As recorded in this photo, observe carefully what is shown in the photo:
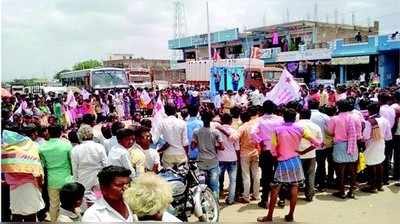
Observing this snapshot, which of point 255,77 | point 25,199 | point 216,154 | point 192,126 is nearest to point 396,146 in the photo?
point 216,154

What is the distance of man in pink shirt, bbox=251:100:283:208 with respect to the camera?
21.5 feet

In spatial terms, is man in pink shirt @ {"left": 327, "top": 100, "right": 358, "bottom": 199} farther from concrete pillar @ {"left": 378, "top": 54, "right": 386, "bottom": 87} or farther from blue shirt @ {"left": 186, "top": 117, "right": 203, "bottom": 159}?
concrete pillar @ {"left": 378, "top": 54, "right": 386, "bottom": 87}

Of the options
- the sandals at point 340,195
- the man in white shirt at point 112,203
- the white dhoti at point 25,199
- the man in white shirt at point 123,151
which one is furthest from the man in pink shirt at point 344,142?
the man in white shirt at point 112,203

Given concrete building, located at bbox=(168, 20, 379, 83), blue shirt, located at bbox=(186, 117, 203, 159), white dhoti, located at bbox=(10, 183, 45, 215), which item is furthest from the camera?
concrete building, located at bbox=(168, 20, 379, 83)

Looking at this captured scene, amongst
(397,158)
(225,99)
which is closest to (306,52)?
(225,99)

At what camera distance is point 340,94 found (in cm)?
1441

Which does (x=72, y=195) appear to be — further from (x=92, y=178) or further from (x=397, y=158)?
(x=397, y=158)

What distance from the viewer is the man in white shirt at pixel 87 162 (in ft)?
17.6

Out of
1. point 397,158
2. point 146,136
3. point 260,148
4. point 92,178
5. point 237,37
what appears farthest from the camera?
point 237,37

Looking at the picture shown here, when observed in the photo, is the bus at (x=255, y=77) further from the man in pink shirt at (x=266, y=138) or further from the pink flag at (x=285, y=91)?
the man in pink shirt at (x=266, y=138)

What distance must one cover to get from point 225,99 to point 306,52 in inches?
676

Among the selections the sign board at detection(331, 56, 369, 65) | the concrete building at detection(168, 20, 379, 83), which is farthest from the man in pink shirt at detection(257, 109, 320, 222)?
the concrete building at detection(168, 20, 379, 83)

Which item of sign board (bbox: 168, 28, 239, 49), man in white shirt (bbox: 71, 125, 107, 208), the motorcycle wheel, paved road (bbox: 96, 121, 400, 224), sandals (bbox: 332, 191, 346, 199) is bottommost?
paved road (bbox: 96, 121, 400, 224)

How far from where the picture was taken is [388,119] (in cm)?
780
